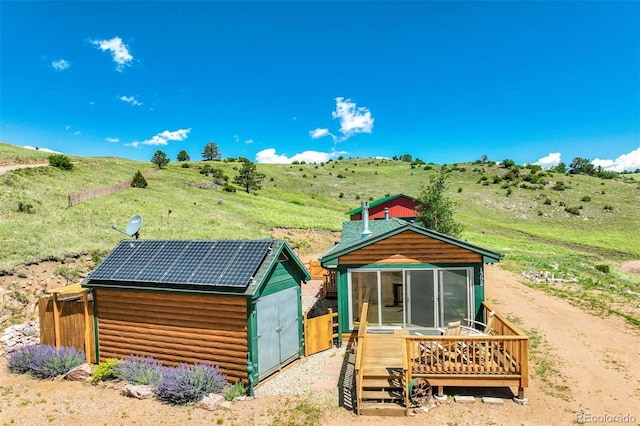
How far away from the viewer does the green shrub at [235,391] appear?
9.12 m

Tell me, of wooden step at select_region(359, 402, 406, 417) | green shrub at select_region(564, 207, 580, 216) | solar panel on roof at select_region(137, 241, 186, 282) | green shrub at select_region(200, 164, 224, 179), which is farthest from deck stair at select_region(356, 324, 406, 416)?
green shrub at select_region(564, 207, 580, 216)

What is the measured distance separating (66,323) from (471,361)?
12258 mm

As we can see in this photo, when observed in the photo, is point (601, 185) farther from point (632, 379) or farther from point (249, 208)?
point (632, 379)

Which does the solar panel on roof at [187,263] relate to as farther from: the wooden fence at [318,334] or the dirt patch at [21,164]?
the dirt patch at [21,164]

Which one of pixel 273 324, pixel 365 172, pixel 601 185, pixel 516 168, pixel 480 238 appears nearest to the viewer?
pixel 273 324

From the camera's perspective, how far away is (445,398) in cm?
873

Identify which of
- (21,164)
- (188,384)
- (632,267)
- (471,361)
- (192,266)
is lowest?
(632,267)

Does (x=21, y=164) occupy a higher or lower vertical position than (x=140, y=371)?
higher

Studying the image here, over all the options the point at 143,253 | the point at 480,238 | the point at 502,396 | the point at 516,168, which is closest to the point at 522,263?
the point at 480,238

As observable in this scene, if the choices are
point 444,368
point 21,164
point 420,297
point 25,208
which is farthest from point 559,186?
point 21,164

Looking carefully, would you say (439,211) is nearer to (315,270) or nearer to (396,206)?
(396,206)

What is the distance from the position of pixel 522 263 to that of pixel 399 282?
21173 mm

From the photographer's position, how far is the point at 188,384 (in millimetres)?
8984

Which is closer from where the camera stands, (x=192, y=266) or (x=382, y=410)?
(x=382, y=410)
